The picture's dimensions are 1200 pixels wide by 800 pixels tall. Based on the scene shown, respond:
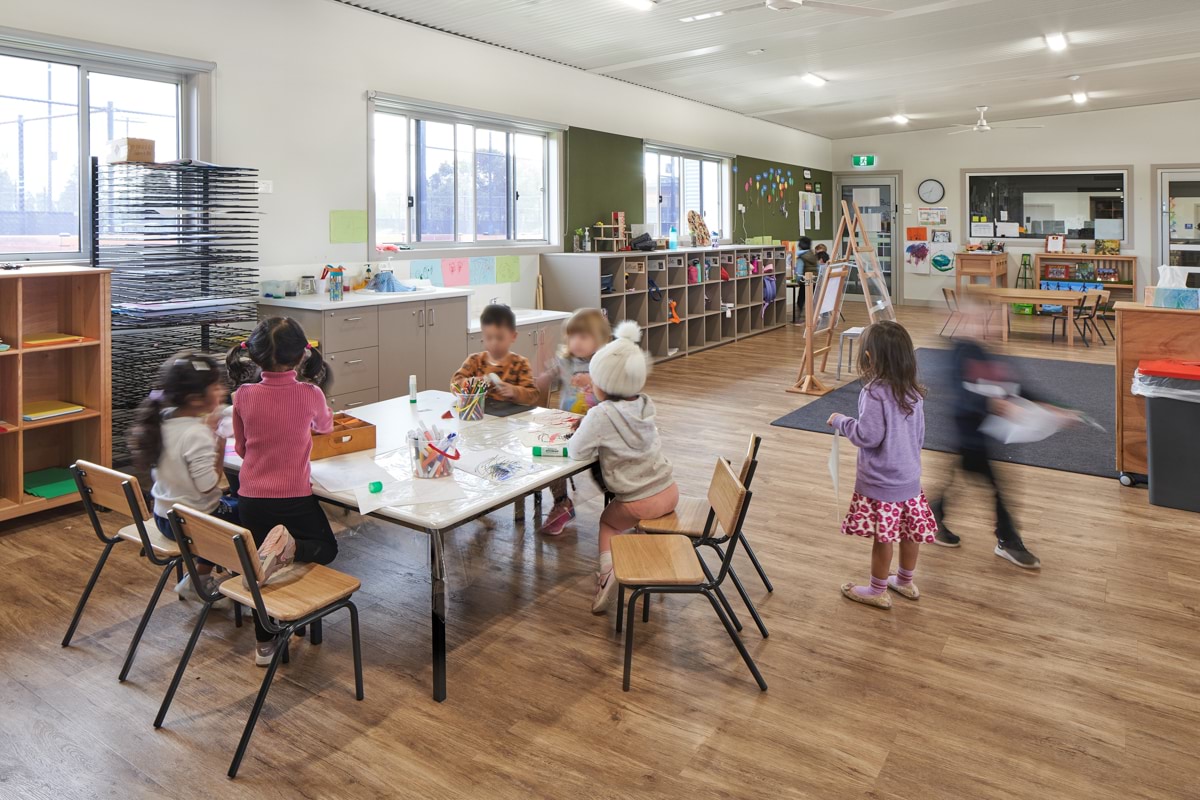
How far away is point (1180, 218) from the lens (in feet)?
39.1

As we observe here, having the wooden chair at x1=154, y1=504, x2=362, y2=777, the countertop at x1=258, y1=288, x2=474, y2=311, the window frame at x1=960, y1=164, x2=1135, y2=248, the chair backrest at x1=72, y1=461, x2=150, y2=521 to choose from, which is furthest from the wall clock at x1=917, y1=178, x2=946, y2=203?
the chair backrest at x1=72, y1=461, x2=150, y2=521

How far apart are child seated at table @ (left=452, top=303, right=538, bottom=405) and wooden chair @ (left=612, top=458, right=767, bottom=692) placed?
1.17 meters

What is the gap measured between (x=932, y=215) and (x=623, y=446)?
12.5m

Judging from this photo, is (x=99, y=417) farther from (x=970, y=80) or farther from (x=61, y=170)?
(x=970, y=80)

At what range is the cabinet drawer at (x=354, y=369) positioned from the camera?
524cm

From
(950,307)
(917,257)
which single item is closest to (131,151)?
(950,307)

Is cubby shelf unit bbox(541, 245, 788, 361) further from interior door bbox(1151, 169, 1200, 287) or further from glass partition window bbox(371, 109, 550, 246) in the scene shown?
interior door bbox(1151, 169, 1200, 287)

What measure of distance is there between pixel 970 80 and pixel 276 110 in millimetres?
7295

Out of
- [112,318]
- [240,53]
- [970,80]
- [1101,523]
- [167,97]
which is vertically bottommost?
[1101,523]

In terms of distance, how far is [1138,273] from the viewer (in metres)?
12.1

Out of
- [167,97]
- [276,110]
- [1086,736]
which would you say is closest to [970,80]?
[276,110]

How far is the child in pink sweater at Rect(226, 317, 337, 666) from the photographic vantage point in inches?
100.0

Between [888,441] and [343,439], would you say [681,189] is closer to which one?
[888,441]

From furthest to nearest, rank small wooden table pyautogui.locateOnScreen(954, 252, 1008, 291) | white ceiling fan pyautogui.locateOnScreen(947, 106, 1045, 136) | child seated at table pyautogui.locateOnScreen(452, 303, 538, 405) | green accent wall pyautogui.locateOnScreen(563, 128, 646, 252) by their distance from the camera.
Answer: small wooden table pyautogui.locateOnScreen(954, 252, 1008, 291), white ceiling fan pyautogui.locateOnScreen(947, 106, 1045, 136), green accent wall pyautogui.locateOnScreen(563, 128, 646, 252), child seated at table pyautogui.locateOnScreen(452, 303, 538, 405)
